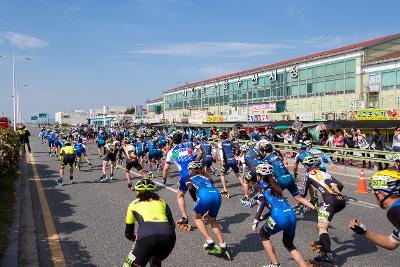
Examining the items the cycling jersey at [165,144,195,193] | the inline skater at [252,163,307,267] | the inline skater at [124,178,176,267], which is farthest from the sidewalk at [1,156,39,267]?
the inline skater at [252,163,307,267]

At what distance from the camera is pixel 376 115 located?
24281mm

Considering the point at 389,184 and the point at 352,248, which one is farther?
the point at 352,248

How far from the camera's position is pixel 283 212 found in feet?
19.4

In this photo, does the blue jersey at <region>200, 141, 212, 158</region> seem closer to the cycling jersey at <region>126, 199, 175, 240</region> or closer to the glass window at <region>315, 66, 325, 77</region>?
the cycling jersey at <region>126, 199, 175, 240</region>

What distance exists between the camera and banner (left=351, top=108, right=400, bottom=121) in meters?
23.1

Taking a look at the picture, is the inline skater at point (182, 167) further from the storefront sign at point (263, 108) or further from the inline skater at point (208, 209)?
the storefront sign at point (263, 108)

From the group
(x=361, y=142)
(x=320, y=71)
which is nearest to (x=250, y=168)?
(x=361, y=142)

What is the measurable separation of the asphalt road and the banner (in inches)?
464

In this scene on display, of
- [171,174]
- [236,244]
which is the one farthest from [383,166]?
[236,244]

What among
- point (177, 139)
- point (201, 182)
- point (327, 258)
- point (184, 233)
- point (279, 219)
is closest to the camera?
point (279, 219)

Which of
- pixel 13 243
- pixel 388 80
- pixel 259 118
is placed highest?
pixel 388 80

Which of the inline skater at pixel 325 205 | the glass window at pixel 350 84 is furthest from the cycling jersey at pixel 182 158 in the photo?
the glass window at pixel 350 84

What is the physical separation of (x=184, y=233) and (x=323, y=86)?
37422 mm

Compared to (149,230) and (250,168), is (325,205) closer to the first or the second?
(149,230)
